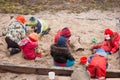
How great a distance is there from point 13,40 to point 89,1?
4888mm

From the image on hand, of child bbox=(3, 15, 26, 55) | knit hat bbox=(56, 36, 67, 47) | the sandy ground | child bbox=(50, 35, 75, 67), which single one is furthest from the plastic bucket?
child bbox=(3, 15, 26, 55)

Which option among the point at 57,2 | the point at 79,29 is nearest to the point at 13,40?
the point at 79,29

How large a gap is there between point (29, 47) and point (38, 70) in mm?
864

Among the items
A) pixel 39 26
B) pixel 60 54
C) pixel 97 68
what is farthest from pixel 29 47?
pixel 97 68

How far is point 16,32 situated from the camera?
24.0ft

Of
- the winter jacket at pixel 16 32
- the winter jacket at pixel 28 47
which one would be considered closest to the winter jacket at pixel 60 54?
the winter jacket at pixel 28 47

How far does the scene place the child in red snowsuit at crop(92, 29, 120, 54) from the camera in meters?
7.01

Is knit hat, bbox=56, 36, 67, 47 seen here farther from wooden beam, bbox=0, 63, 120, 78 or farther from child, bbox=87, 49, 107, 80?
child, bbox=87, 49, 107, 80

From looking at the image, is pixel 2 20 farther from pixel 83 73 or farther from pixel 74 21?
pixel 83 73

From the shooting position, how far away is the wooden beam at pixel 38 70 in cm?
564

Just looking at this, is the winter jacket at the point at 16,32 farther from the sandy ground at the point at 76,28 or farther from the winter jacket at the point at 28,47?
the winter jacket at the point at 28,47

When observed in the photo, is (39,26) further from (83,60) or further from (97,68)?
(97,68)

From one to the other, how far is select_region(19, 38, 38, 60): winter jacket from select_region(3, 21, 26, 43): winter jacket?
0.65 m

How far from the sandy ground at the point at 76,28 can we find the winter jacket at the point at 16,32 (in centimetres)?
Result: 34
